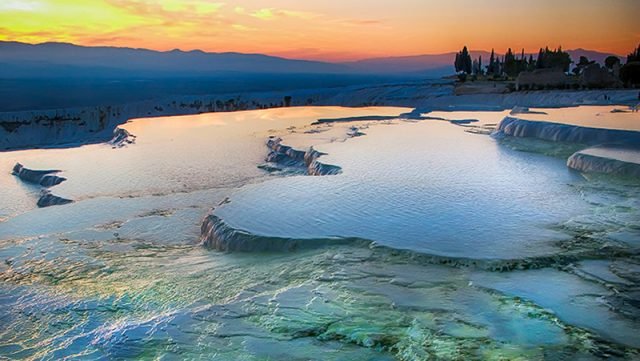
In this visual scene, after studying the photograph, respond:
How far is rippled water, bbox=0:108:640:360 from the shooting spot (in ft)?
11.8

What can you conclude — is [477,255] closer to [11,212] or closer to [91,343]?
[91,343]

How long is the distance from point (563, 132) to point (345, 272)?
8437 millimetres

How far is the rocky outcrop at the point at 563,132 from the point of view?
9.66 metres

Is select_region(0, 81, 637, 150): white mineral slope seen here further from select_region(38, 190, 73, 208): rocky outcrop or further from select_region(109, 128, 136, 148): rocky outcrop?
select_region(38, 190, 73, 208): rocky outcrop

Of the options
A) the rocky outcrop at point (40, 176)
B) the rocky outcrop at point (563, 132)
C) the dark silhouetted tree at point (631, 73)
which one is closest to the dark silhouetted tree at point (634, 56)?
the dark silhouetted tree at point (631, 73)

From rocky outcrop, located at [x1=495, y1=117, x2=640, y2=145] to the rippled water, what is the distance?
157 cm

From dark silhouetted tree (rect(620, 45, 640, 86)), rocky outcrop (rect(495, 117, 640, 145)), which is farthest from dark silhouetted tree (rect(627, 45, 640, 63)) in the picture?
rocky outcrop (rect(495, 117, 640, 145))

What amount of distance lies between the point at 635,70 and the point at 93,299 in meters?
28.9

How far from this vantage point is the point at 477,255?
4.80m

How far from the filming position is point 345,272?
465 cm

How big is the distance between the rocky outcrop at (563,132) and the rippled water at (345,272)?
1.57m

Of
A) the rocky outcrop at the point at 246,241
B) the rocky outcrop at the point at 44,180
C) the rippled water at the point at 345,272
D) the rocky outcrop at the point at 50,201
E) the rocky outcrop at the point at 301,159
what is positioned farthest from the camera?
the rocky outcrop at the point at 301,159

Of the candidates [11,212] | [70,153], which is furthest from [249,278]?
[70,153]

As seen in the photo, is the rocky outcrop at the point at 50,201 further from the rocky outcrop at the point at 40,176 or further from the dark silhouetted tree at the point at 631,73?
the dark silhouetted tree at the point at 631,73
